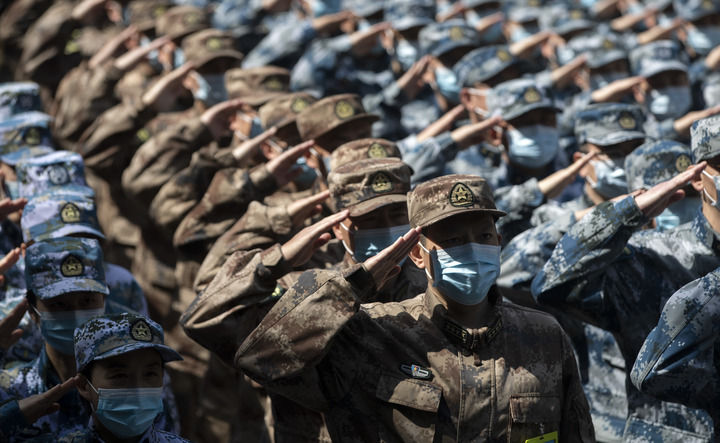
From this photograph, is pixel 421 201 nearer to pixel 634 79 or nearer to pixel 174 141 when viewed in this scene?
pixel 174 141

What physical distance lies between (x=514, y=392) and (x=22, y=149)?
5.41 meters

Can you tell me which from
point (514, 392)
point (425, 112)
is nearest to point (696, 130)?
point (514, 392)

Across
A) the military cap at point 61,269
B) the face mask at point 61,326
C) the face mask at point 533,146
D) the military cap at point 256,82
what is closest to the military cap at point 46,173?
the military cap at point 61,269

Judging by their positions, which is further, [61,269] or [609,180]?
[609,180]

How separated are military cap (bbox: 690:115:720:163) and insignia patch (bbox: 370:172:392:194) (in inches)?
57.7

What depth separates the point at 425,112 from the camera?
31.2 feet

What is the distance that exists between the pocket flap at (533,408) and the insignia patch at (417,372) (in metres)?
0.33

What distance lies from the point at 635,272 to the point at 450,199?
1.40 m

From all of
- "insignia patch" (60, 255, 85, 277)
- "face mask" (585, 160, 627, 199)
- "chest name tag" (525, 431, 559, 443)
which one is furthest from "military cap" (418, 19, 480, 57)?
"chest name tag" (525, 431, 559, 443)

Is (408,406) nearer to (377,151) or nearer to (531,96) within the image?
(377,151)

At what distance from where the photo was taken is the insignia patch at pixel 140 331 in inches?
173

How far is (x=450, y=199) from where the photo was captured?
3.96 m

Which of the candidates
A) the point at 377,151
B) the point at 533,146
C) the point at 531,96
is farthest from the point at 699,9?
the point at 377,151

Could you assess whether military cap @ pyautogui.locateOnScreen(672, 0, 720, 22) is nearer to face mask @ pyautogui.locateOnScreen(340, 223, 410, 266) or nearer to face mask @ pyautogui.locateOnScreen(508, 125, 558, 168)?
face mask @ pyautogui.locateOnScreen(508, 125, 558, 168)
